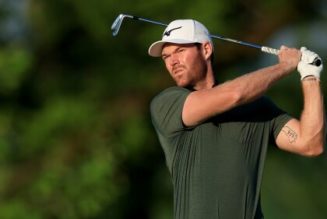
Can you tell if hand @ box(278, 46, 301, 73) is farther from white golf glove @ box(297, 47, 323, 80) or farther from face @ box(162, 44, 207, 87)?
face @ box(162, 44, 207, 87)

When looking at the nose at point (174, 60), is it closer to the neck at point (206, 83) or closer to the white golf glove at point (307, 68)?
the neck at point (206, 83)

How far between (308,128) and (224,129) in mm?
355

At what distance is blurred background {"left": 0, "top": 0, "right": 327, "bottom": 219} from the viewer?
1122 cm

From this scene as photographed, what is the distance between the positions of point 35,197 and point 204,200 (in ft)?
23.6

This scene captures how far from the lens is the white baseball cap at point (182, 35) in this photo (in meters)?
4.66

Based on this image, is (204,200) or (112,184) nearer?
(204,200)

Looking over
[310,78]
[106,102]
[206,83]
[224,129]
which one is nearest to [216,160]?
[224,129]

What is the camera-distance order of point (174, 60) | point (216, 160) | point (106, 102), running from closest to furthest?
point (216, 160), point (174, 60), point (106, 102)

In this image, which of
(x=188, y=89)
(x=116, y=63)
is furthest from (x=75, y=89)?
(x=188, y=89)

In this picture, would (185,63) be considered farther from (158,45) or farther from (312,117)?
(312,117)

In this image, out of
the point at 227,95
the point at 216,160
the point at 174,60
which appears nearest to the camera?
the point at 227,95

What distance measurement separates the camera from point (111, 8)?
36.7ft

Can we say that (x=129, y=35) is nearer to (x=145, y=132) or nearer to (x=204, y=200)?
(x=145, y=132)

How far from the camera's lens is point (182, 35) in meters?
4.67
